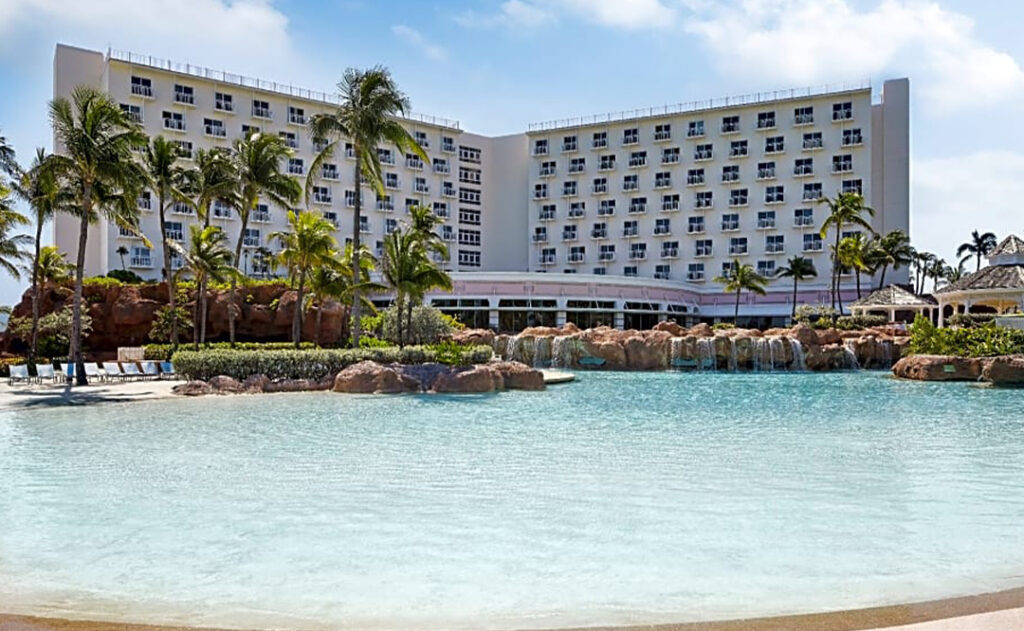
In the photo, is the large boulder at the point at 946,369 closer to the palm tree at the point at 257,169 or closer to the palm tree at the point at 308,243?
the palm tree at the point at 308,243

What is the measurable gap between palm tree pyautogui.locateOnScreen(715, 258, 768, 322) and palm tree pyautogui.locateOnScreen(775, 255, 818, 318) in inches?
68.6

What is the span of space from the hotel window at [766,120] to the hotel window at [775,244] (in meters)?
8.90

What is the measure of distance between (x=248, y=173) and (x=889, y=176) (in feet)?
170

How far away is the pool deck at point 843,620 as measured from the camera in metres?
5.22

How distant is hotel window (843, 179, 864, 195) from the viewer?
64.2 meters

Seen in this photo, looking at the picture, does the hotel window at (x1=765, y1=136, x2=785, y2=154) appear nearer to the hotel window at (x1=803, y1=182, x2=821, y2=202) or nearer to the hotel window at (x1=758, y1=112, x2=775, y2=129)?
the hotel window at (x1=758, y1=112, x2=775, y2=129)

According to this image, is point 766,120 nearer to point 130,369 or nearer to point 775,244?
point 775,244

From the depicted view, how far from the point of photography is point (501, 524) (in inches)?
331

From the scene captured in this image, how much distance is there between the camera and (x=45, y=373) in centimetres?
2486

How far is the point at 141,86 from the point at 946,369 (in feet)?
172

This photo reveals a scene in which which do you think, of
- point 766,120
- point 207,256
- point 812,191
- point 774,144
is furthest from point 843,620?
point 766,120

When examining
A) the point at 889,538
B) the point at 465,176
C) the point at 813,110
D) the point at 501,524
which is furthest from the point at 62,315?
the point at 813,110

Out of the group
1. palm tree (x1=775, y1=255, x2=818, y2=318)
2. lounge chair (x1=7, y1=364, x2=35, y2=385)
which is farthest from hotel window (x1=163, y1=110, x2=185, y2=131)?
palm tree (x1=775, y1=255, x2=818, y2=318)

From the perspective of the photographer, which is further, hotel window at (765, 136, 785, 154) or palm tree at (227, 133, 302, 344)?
hotel window at (765, 136, 785, 154)
